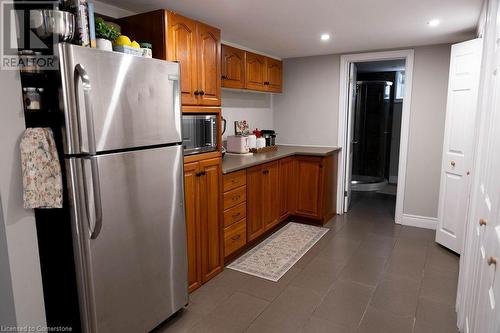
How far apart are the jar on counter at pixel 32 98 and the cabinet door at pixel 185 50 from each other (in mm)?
905

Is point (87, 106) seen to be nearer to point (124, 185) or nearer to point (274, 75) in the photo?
point (124, 185)

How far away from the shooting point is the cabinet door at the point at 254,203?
10.6 feet

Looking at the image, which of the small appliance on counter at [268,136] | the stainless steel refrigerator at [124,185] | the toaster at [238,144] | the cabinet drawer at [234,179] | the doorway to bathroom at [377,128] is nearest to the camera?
the stainless steel refrigerator at [124,185]

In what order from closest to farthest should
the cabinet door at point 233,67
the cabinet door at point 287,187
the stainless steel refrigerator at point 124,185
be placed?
the stainless steel refrigerator at point 124,185, the cabinet door at point 233,67, the cabinet door at point 287,187

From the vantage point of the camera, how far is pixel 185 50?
2.31m

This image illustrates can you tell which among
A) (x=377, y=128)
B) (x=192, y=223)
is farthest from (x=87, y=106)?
(x=377, y=128)

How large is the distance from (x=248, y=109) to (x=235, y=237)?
1923 millimetres

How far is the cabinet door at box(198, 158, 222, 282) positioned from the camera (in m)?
2.53

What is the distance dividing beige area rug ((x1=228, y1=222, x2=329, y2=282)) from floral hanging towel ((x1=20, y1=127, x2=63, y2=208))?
186 centimetres

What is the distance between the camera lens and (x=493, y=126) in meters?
1.40

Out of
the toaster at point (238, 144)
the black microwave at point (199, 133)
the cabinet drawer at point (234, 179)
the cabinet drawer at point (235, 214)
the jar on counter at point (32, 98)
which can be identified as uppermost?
the jar on counter at point (32, 98)

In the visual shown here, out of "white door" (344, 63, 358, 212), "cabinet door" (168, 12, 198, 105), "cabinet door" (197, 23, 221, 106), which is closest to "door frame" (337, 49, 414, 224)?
"white door" (344, 63, 358, 212)

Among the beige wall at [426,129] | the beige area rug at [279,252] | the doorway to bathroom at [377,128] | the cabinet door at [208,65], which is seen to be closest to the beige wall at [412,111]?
the beige wall at [426,129]

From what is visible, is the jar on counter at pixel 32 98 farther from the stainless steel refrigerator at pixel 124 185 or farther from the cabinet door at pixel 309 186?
the cabinet door at pixel 309 186
